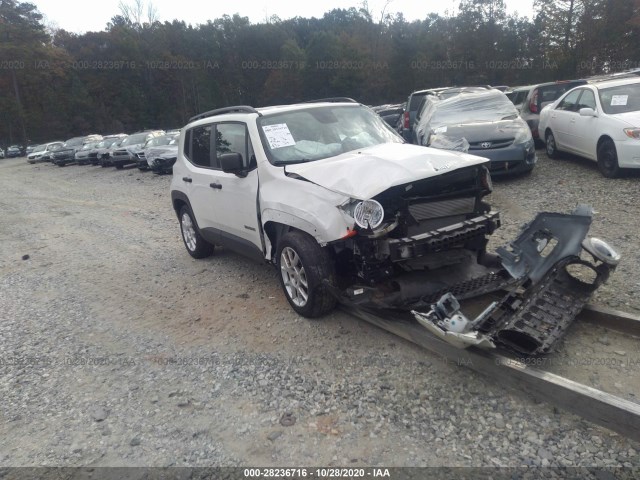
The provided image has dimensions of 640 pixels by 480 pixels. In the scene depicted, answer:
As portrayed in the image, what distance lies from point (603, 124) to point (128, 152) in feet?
67.0

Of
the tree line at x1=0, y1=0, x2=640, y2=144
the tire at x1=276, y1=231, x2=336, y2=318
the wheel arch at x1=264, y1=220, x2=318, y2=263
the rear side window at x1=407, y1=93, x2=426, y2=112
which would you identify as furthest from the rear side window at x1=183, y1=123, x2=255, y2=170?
the tree line at x1=0, y1=0, x2=640, y2=144

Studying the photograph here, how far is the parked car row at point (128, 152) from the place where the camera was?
18797mm

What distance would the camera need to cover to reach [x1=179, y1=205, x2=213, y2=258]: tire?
22.2ft

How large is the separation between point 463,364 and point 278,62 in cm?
5850

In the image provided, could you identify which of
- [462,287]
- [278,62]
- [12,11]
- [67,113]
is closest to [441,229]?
[462,287]

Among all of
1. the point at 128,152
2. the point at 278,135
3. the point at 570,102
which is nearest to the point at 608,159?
the point at 570,102

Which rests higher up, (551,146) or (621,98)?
(621,98)

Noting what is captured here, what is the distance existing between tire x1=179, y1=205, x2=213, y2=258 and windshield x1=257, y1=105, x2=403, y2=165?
7.44 ft

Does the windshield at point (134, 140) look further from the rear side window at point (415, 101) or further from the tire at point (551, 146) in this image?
the tire at point (551, 146)

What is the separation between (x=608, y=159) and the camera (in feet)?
27.1

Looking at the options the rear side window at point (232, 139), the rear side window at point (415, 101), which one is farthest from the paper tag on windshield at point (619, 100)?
the rear side window at point (232, 139)

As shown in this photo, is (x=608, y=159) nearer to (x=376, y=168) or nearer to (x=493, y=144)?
(x=493, y=144)

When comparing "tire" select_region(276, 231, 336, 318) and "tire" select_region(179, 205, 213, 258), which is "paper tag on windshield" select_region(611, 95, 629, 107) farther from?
"tire" select_region(179, 205, 213, 258)

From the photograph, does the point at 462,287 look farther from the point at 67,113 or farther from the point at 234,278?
the point at 67,113
